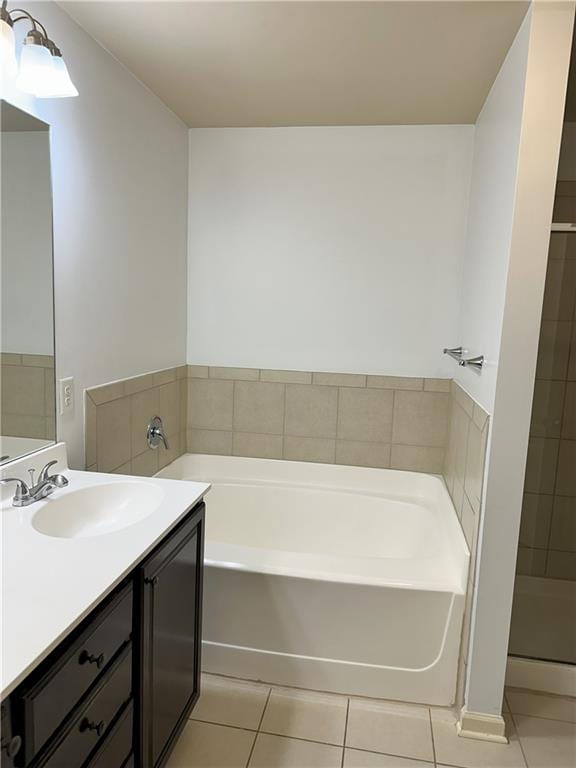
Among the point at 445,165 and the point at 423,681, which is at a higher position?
the point at 445,165

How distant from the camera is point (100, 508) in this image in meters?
1.60

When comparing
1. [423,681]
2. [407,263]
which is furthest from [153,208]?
[423,681]

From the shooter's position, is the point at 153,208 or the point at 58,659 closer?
the point at 58,659

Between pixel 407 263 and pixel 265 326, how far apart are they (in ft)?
2.64

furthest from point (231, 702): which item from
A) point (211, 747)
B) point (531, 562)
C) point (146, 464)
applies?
point (531, 562)

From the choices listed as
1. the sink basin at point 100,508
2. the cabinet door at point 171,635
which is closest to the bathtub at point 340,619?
the cabinet door at point 171,635

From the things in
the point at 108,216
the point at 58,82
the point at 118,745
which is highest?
the point at 58,82

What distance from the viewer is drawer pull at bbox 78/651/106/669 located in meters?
1.00

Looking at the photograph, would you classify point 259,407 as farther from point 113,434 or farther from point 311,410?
point 113,434

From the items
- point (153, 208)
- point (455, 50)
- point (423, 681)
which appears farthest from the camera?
point (153, 208)

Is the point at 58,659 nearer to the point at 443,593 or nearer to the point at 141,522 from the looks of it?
the point at 141,522

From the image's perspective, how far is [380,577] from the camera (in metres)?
1.84

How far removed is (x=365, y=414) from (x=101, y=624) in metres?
1.86

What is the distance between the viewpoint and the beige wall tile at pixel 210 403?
9.29 feet
